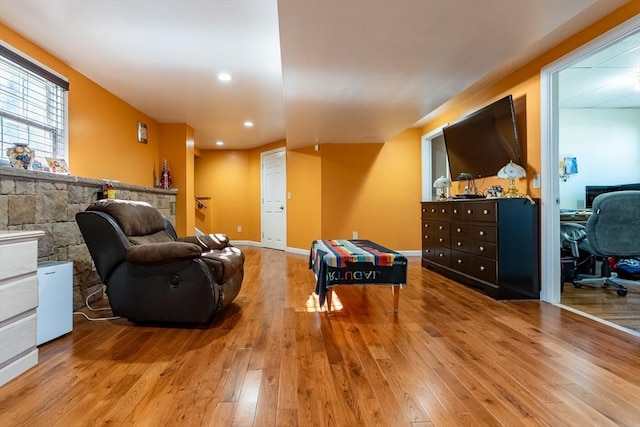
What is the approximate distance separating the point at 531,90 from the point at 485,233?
142 cm

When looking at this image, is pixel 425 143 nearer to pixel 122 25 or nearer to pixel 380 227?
pixel 380 227

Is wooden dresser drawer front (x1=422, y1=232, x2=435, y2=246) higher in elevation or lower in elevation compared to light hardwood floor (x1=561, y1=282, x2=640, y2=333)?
higher

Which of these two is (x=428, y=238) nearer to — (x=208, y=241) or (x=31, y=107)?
(x=208, y=241)

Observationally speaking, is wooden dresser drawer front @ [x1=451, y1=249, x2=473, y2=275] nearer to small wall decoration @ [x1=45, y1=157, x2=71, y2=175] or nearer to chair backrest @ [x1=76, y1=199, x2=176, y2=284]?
chair backrest @ [x1=76, y1=199, x2=176, y2=284]

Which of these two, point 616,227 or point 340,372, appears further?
point 616,227

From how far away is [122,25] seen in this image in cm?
237

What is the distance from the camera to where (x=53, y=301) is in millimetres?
2074

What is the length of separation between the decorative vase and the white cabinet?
902 millimetres

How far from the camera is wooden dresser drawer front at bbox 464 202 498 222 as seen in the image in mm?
2984

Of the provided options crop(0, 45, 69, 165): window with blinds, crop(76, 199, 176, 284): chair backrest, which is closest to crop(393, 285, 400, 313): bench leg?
crop(76, 199, 176, 284): chair backrest

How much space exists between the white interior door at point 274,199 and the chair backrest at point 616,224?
15.0 feet

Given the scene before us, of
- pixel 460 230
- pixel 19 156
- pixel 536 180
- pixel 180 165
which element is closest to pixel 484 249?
pixel 460 230

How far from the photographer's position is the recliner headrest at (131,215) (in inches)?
91.8

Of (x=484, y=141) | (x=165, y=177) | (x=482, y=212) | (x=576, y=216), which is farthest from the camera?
(x=165, y=177)
